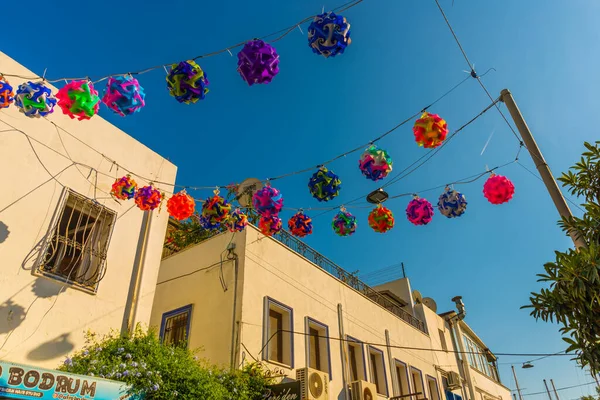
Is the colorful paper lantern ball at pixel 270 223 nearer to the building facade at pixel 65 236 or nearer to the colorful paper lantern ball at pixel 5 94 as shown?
the building facade at pixel 65 236

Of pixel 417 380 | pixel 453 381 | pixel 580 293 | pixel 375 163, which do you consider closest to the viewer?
pixel 580 293

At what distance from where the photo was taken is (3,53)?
7.17 m

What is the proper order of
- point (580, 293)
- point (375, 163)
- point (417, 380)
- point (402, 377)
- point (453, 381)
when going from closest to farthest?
point (580, 293), point (375, 163), point (402, 377), point (417, 380), point (453, 381)

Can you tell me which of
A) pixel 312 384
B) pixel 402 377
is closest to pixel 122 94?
pixel 312 384

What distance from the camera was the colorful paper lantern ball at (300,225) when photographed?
842cm

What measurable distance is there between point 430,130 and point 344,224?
105 inches

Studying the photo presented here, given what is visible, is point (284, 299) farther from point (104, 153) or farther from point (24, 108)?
point (24, 108)

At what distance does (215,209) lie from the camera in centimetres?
806

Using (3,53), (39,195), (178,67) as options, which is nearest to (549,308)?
(178,67)

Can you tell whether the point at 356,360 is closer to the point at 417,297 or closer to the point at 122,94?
the point at 417,297

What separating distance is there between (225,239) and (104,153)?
3.71 metres

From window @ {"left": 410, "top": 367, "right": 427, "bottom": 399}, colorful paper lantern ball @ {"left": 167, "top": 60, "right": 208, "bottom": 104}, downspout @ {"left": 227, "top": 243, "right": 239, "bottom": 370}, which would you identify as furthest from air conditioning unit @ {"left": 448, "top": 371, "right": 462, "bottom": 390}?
colorful paper lantern ball @ {"left": 167, "top": 60, "right": 208, "bottom": 104}

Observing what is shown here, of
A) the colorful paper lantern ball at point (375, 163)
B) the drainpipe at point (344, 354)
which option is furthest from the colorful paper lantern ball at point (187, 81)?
the drainpipe at point (344, 354)

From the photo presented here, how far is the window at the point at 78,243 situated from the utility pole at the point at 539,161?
289 inches
